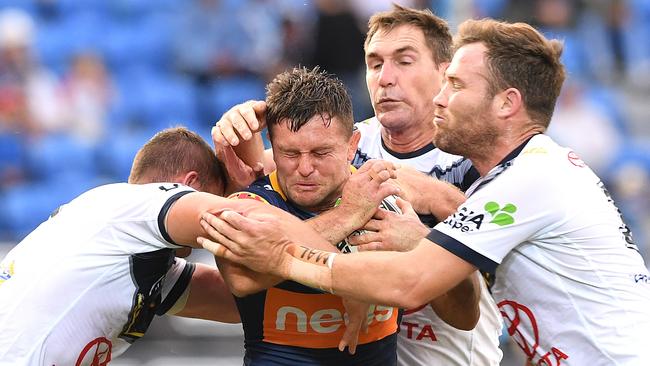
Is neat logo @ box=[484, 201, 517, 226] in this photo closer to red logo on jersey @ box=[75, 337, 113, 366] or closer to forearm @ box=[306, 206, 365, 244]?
forearm @ box=[306, 206, 365, 244]

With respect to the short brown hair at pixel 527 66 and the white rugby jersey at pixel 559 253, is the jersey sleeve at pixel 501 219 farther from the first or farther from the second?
the short brown hair at pixel 527 66

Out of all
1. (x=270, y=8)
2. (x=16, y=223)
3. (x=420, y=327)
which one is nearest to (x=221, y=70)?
(x=270, y=8)

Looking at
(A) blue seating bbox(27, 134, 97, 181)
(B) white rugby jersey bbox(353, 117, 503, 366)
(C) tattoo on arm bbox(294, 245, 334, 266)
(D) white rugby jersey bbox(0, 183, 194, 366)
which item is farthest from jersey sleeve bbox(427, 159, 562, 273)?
(A) blue seating bbox(27, 134, 97, 181)

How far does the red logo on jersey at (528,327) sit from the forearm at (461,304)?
0.65 ft

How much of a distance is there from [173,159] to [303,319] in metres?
0.95

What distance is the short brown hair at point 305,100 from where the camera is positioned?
15.0 ft

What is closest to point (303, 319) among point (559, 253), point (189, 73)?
point (559, 253)

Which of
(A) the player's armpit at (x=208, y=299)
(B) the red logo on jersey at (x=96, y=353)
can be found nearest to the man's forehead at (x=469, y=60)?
(A) the player's armpit at (x=208, y=299)

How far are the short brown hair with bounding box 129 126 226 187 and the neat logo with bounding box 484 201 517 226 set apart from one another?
53.6 inches

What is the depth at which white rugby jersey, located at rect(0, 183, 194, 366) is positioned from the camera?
4.43 metres

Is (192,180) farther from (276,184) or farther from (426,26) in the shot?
(426,26)

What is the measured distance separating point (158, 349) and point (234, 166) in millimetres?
3636

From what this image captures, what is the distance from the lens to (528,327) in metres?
4.53

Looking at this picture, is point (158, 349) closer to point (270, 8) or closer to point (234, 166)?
point (234, 166)
